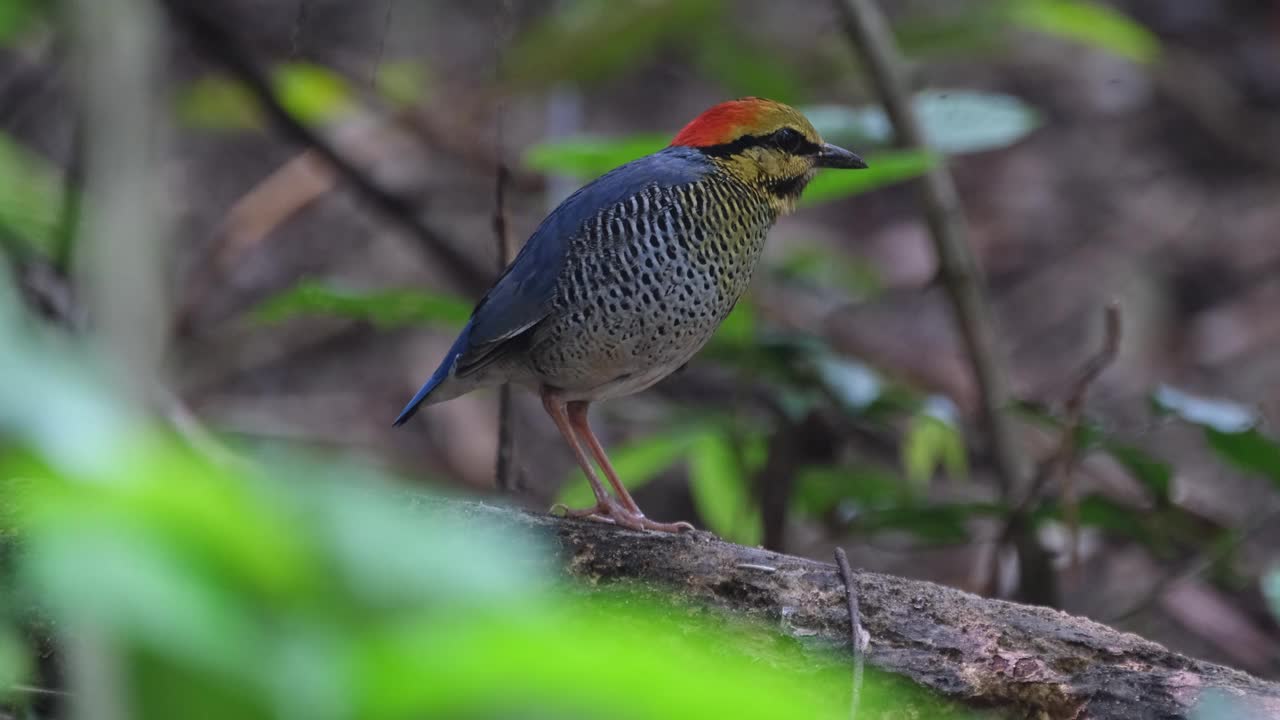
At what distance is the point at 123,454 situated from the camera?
33.4 inches

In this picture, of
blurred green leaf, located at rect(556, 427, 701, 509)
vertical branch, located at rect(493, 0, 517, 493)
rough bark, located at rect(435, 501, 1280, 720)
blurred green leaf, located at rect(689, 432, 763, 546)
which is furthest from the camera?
blurred green leaf, located at rect(689, 432, 763, 546)

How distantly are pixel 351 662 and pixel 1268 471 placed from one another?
3.65 m

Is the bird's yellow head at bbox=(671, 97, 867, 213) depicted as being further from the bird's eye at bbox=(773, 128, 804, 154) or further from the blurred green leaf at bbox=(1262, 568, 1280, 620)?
the blurred green leaf at bbox=(1262, 568, 1280, 620)

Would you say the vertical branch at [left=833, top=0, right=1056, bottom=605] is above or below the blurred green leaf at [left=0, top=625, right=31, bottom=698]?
above

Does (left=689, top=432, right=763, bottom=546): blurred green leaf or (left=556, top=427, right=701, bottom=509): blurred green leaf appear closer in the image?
(left=556, top=427, right=701, bottom=509): blurred green leaf

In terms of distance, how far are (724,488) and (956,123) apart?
61.2 inches

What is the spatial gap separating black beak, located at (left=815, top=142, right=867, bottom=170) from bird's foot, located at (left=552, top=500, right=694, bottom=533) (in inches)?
45.7

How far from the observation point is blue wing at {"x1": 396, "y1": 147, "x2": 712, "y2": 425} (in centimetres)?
361

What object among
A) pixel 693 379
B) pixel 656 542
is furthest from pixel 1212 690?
pixel 693 379

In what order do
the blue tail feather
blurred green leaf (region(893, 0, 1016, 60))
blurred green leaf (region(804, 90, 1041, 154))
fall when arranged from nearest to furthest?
the blue tail feather < blurred green leaf (region(804, 90, 1041, 154)) < blurred green leaf (region(893, 0, 1016, 60))

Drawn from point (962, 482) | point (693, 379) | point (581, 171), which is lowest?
point (962, 482)

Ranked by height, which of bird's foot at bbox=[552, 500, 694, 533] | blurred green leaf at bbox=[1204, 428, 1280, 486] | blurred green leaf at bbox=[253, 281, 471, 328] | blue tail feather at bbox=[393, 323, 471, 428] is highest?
blurred green leaf at bbox=[253, 281, 471, 328]

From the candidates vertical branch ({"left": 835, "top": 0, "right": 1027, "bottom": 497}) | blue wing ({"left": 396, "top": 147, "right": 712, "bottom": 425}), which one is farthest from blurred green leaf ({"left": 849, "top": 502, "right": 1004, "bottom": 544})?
blue wing ({"left": 396, "top": 147, "right": 712, "bottom": 425})

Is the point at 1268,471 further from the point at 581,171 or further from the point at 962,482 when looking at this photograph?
the point at 962,482
